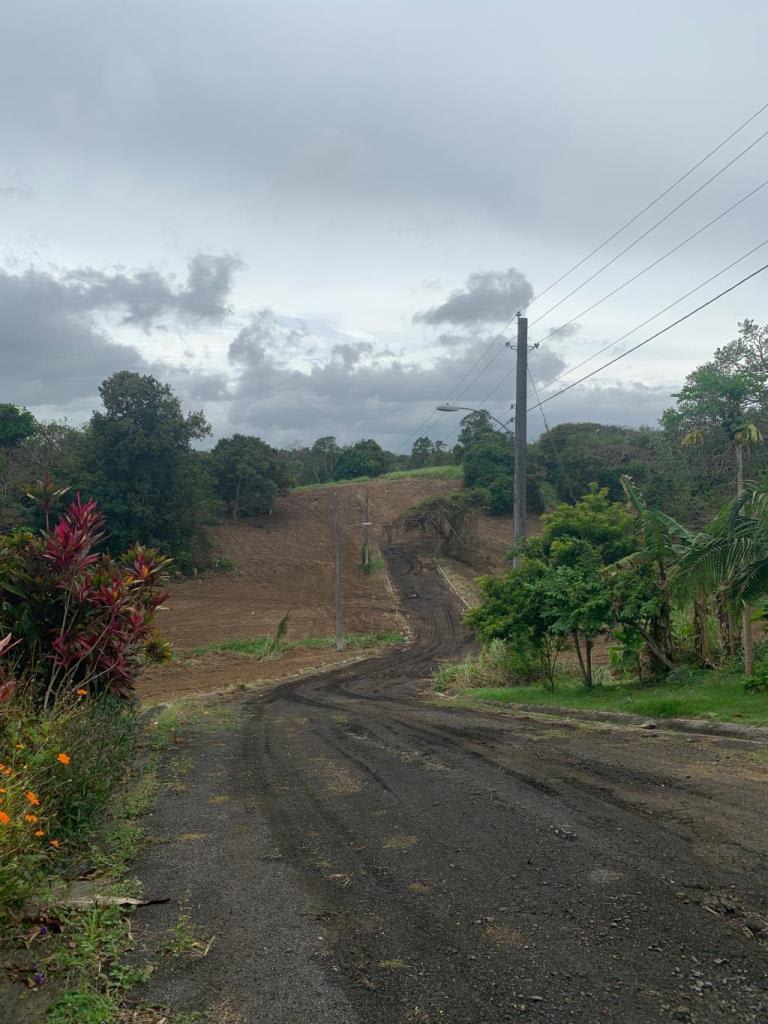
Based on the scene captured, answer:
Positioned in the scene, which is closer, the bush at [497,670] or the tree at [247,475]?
the bush at [497,670]

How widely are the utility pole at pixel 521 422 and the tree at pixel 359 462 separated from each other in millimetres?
79339

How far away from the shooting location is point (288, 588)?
60.7 meters

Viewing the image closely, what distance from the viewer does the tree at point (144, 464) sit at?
55.1 m

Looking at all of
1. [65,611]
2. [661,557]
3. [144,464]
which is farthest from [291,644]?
[65,611]

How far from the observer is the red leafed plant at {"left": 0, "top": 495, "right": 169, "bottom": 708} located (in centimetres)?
893

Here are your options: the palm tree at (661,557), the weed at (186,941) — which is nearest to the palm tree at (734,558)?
the palm tree at (661,557)

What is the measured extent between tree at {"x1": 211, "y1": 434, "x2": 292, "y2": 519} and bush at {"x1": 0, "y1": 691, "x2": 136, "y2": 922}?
63967 mm

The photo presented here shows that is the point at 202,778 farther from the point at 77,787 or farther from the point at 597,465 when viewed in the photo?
the point at 597,465

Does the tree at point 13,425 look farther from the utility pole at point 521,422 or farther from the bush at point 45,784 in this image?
the bush at point 45,784

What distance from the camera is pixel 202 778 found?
891cm

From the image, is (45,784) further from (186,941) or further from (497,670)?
(497,670)

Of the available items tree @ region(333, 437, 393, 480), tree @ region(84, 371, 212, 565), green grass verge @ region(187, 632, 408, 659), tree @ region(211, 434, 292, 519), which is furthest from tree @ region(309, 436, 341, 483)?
green grass verge @ region(187, 632, 408, 659)

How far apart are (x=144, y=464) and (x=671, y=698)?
48.3 metres

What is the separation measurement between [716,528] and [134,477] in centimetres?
4839
